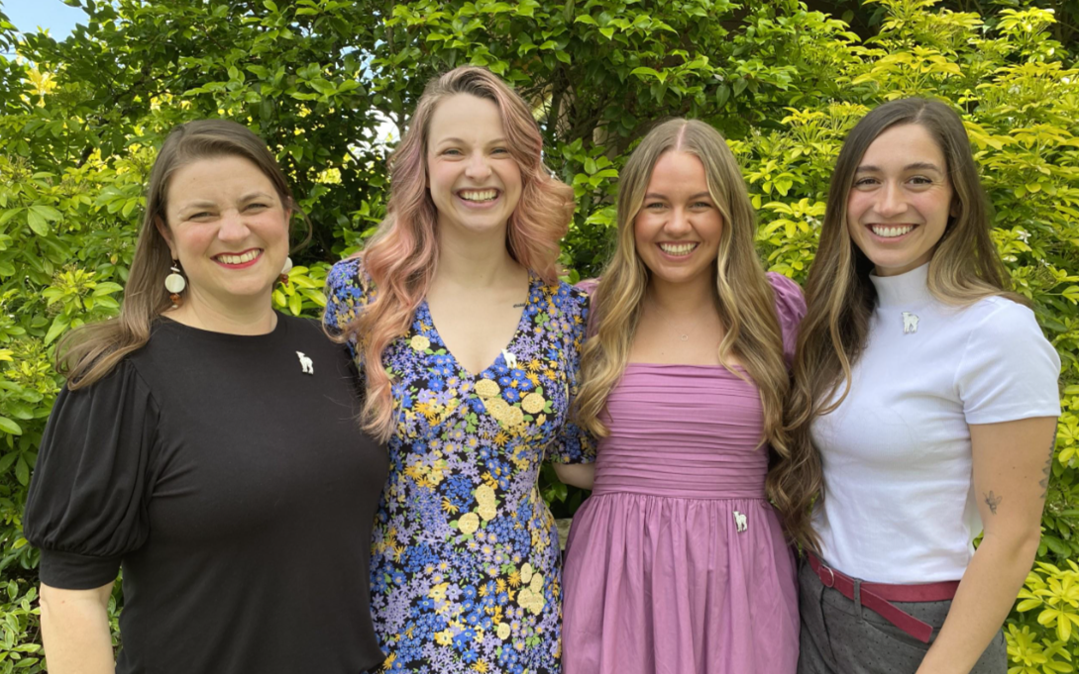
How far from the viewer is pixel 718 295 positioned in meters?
2.25

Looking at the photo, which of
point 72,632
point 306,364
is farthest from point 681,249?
point 72,632

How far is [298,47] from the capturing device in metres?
3.14

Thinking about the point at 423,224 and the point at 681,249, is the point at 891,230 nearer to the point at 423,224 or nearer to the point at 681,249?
the point at 681,249

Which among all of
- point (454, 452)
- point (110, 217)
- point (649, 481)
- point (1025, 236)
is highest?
point (110, 217)

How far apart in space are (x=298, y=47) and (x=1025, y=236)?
2929 mm

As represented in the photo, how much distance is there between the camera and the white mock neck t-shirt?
1.60 meters

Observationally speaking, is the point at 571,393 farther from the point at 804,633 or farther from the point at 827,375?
the point at 804,633

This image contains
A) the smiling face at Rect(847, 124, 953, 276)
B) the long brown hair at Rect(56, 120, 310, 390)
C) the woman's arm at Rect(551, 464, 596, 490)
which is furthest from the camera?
the woman's arm at Rect(551, 464, 596, 490)

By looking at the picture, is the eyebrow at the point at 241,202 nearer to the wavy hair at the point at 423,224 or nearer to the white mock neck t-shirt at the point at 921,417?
the wavy hair at the point at 423,224

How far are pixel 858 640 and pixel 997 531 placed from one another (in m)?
0.44

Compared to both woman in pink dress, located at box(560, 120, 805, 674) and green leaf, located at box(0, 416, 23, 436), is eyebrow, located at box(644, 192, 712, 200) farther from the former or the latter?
green leaf, located at box(0, 416, 23, 436)

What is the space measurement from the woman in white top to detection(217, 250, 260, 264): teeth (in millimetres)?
1463

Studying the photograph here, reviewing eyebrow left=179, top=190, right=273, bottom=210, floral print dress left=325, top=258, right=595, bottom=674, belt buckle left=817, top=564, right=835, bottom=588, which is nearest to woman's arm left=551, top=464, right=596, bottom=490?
floral print dress left=325, top=258, right=595, bottom=674

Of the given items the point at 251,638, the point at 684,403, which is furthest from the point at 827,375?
the point at 251,638
